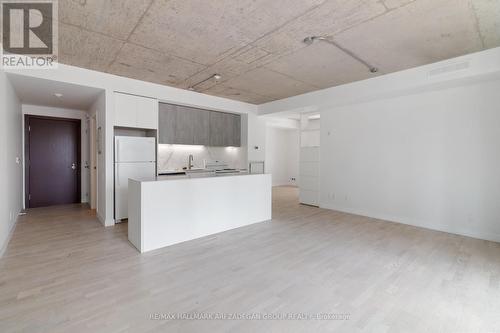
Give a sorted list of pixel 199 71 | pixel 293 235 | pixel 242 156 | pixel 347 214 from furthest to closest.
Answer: pixel 242 156
pixel 347 214
pixel 199 71
pixel 293 235

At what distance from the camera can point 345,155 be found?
5.96m

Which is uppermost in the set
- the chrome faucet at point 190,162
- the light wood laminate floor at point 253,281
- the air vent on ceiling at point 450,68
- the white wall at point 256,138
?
the air vent on ceiling at point 450,68

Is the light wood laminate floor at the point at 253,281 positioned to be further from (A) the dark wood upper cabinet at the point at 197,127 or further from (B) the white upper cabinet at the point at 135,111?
(A) the dark wood upper cabinet at the point at 197,127

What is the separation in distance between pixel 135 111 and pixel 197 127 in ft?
5.60

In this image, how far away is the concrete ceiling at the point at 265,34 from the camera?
8.43 ft

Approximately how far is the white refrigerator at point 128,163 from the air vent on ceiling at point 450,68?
5.21 metres

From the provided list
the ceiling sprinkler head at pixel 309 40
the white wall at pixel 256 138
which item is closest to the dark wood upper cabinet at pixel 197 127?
the white wall at pixel 256 138

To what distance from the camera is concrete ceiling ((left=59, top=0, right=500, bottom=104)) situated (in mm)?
2570

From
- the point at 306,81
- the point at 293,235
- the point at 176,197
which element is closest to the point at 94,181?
the point at 176,197

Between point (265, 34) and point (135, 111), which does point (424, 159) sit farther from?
point (135, 111)

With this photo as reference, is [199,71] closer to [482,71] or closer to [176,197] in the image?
[176,197]

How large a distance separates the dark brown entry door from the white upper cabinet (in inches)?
117

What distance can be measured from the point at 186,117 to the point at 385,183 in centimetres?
491

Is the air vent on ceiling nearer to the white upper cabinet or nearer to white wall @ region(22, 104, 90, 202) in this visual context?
the white upper cabinet
